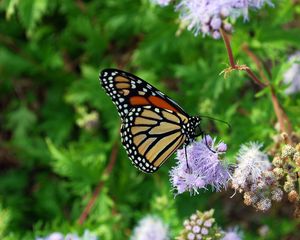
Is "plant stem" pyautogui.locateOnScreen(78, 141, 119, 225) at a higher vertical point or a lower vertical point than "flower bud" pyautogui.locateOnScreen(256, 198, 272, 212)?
higher

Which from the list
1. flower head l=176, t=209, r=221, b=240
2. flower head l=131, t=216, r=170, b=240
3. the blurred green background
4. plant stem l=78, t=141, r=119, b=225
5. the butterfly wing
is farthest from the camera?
plant stem l=78, t=141, r=119, b=225

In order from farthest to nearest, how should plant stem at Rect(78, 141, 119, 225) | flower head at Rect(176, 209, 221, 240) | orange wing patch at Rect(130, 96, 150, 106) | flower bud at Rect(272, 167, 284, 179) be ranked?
1. plant stem at Rect(78, 141, 119, 225)
2. orange wing patch at Rect(130, 96, 150, 106)
3. flower head at Rect(176, 209, 221, 240)
4. flower bud at Rect(272, 167, 284, 179)

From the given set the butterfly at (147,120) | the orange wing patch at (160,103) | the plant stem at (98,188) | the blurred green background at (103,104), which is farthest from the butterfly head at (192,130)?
the plant stem at (98,188)

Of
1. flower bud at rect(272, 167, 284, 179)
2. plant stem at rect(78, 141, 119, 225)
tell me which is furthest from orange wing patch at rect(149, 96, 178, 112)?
plant stem at rect(78, 141, 119, 225)

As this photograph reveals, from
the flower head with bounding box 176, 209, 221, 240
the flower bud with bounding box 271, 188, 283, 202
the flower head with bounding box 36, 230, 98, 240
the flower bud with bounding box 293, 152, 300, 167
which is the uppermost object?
the flower bud with bounding box 293, 152, 300, 167

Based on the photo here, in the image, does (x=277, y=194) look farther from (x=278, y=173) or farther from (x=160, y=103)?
(x=160, y=103)

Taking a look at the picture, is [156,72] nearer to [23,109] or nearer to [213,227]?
[23,109]

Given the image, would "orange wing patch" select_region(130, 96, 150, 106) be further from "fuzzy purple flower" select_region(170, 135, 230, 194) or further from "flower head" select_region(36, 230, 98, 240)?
"flower head" select_region(36, 230, 98, 240)

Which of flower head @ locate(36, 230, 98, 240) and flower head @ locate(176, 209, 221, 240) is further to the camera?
flower head @ locate(36, 230, 98, 240)
